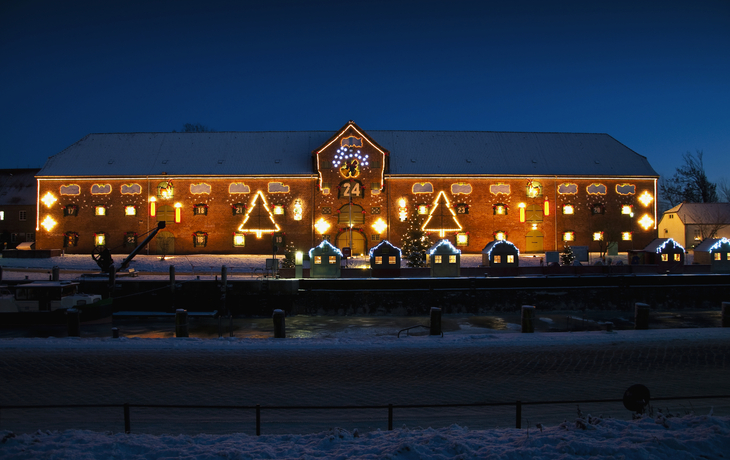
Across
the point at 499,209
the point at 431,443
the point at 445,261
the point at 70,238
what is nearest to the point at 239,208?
the point at 70,238

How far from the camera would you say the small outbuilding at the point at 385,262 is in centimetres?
3256

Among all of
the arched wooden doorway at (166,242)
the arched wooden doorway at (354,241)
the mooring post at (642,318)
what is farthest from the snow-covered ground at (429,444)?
the arched wooden doorway at (166,242)

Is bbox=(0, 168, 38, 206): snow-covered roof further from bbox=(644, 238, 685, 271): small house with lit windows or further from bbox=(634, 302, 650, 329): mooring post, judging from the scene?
bbox=(644, 238, 685, 271): small house with lit windows

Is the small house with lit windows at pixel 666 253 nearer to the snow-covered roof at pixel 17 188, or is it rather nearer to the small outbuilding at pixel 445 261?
the small outbuilding at pixel 445 261

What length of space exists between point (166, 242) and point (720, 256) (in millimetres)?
46461

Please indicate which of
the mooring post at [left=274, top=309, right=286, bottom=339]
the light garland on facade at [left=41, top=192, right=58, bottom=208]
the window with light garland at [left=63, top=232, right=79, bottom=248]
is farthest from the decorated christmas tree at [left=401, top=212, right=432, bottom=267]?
the light garland on facade at [left=41, top=192, right=58, bottom=208]

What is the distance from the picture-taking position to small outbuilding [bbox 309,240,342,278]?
107 ft

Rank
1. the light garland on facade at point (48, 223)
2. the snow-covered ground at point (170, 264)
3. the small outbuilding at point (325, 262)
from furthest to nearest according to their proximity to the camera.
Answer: the light garland on facade at point (48, 223)
the snow-covered ground at point (170, 264)
the small outbuilding at point (325, 262)

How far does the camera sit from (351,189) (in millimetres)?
47750

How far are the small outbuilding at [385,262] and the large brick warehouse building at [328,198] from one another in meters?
13.6

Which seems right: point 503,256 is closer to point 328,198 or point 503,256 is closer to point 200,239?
point 328,198

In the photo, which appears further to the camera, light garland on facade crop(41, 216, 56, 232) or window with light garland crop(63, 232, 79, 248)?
light garland on facade crop(41, 216, 56, 232)

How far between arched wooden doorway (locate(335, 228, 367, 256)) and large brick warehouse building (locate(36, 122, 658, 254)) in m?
0.10

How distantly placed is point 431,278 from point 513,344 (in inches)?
554
